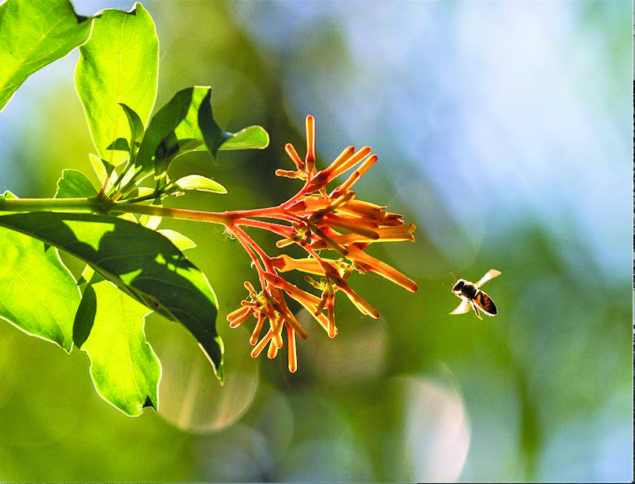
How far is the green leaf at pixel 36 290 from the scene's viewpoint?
0.85 m

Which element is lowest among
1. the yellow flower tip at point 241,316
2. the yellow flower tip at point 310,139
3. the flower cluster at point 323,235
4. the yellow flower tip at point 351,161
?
the yellow flower tip at point 241,316

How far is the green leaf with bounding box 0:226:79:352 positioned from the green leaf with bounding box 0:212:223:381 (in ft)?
0.40

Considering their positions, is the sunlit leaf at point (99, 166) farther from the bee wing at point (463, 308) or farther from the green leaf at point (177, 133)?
the bee wing at point (463, 308)

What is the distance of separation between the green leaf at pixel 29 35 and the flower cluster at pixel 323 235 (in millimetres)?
285

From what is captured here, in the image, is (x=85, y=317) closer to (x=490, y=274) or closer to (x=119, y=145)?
(x=119, y=145)

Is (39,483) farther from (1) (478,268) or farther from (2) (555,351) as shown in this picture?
(2) (555,351)

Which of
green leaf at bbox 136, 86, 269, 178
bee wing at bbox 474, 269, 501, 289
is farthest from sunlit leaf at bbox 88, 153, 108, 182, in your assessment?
bee wing at bbox 474, 269, 501, 289

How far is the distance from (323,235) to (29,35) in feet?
1.40

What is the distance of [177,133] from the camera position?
2.66 ft

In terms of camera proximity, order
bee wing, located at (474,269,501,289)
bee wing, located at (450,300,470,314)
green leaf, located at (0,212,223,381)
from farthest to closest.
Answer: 1. bee wing, located at (450,300,470,314)
2. bee wing, located at (474,269,501,289)
3. green leaf, located at (0,212,223,381)

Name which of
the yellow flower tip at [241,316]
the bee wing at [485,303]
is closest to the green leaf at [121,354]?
the yellow flower tip at [241,316]

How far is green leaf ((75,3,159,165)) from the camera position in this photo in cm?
87

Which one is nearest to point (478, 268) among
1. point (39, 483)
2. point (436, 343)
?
point (436, 343)

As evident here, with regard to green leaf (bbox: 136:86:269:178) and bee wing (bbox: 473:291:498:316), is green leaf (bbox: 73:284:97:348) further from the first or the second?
bee wing (bbox: 473:291:498:316)
